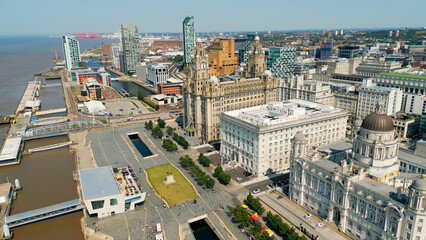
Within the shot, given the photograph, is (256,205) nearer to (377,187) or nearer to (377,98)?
(377,187)

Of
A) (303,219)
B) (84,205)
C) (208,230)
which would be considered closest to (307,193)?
(303,219)

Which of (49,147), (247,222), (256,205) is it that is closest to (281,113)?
(256,205)

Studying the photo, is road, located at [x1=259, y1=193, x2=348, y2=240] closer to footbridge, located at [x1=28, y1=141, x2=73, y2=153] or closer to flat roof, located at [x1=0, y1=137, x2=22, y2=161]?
footbridge, located at [x1=28, y1=141, x2=73, y2=153]

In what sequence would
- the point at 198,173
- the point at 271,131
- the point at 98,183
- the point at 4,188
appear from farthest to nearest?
the point at 271,131
the point at 198,173
the point at 4,188
the point at 98,183

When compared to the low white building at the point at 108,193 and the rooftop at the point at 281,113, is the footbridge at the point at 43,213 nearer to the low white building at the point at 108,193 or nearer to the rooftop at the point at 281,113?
the low white building at the point at 108,193

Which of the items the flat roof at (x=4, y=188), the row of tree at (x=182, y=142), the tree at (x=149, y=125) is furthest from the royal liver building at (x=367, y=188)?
the tree at (x=149, y=125)
